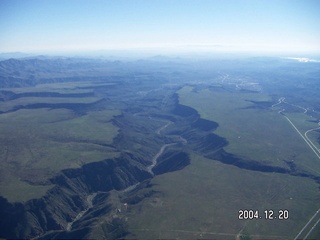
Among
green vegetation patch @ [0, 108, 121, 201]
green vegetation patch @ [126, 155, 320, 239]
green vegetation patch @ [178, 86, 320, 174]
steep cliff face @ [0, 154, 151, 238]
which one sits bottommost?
steep cliff face @ [0, 154, 151, 238]

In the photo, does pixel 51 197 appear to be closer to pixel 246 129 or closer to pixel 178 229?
pixel 178 229

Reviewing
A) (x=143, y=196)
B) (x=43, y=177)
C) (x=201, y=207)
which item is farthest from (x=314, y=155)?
(x=43, y=177)

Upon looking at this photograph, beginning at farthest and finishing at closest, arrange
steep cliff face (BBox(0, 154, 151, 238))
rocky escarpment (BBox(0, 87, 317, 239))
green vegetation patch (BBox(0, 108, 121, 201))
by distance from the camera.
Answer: green vegetation patch (BBox(0, 108, 121, 201))
steep cliff face (BBox(0, 154, 151, 238))
rocky escarpment (BBox(0, 87, 317, 239))

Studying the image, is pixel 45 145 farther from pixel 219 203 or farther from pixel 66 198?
pixel 219 203

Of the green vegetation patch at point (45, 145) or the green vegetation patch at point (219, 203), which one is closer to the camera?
the green vegetation patch at point (219, 203)

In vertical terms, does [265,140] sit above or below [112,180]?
above

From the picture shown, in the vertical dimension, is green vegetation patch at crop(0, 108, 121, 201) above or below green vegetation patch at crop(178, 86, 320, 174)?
above

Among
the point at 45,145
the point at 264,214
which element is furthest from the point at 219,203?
the point at 45,145

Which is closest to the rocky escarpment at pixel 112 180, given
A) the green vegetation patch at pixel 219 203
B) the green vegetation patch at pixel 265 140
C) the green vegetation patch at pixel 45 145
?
the green vegetation patch at pixel 45 145

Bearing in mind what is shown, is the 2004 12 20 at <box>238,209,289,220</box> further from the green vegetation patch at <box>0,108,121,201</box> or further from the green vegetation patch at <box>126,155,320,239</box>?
the green vegetation patch at <box>0,108,121,201</box>

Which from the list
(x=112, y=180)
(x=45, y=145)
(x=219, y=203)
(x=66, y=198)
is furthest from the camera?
(x=45, y=145)

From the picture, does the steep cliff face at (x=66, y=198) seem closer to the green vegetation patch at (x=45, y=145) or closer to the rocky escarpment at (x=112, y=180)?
the rocky escarpment at (x=112, y=180)

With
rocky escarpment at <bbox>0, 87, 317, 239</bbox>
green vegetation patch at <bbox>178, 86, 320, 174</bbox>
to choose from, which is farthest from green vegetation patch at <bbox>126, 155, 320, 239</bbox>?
green vegetation patch at <bbox>178, 86, 320, 174</bbox>
